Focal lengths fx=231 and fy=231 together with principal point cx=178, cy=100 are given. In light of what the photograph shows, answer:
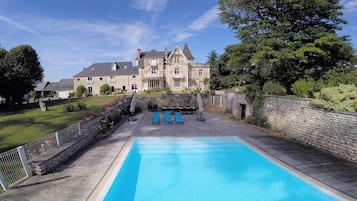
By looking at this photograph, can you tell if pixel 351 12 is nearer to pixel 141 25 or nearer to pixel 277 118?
pixel 277 118

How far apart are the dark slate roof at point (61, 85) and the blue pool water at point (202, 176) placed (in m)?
59.9

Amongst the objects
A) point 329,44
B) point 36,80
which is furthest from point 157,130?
point 36,80

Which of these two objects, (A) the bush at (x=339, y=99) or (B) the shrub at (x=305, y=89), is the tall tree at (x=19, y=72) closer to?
(B) the shrub at (x=305, y=89)

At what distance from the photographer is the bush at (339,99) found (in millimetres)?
9000

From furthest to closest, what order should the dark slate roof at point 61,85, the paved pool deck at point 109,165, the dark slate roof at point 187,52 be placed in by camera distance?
the dark slate roof at point 61,85 → the dark slate roof at point 187,52 → the paved pool deck at point 109,165

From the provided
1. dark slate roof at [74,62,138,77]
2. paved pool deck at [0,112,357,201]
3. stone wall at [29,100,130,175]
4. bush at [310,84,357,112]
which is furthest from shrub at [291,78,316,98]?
dark slate roof at [74,62,138,77]

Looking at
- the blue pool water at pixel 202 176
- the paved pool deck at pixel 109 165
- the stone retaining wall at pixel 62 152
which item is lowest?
the blue pool water at pixel 202 176

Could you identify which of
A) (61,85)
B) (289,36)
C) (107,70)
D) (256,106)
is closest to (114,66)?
(107,70)

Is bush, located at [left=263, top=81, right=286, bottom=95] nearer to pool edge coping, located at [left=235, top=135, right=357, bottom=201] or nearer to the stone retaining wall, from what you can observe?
pool edge coping, located at [left=235, top=135, right=357, bottom=201]

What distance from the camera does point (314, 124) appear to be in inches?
408

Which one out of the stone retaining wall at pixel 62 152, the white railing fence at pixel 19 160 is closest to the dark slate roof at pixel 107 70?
the stone retaining wall at pixel 62 152

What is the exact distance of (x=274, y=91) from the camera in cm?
1555

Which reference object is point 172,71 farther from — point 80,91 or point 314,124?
point 314,124

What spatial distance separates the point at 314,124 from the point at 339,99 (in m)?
1.58
